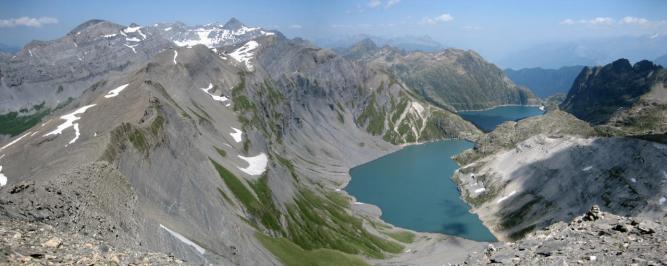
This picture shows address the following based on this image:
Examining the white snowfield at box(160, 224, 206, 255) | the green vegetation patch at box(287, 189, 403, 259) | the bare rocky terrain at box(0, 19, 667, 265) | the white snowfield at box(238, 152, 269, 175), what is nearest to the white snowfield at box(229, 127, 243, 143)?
the bare rocky terrain at box(0, 19, 667, 265)

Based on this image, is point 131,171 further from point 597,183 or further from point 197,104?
point 597,183

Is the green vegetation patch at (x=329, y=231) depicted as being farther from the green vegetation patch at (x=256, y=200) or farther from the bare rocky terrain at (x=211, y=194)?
the green vegetation patch at (x=256, y=200)

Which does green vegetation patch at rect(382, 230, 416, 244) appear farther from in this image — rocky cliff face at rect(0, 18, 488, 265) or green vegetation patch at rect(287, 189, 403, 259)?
green vegetation patch at rect(287, 189, 403, 259)

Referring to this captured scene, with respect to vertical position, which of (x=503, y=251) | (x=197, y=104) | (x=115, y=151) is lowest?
(x=197, y=104)

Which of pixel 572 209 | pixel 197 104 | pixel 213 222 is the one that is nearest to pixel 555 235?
pixel 213 222

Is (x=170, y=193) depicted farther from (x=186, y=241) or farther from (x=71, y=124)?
(x=71, y=124)

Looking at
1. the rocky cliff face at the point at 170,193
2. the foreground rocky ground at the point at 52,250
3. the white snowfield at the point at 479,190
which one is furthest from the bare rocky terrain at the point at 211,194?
the white snowfield at the point at 479,190
